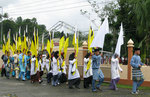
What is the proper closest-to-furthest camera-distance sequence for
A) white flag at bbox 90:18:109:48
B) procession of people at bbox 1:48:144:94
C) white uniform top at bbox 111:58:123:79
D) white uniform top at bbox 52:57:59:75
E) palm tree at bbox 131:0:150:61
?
procession of people at bbox 1:48:144:94
white flag at bbox 90:18:109:48
white uniform top at bbox 111:58:123:79
white uniform top at bbox 52:57:59:75
palm tree at bbox 131:0:150:61

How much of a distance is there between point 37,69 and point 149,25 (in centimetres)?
875

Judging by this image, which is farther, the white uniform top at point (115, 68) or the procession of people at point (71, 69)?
the white uniform top at point (115, 68)

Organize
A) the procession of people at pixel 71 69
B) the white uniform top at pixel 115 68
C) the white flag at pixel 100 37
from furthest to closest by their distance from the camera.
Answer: the white uniform top at pixel 115 68 < the white flag at pixel 100 37 < the procession of people at pixel 71 69

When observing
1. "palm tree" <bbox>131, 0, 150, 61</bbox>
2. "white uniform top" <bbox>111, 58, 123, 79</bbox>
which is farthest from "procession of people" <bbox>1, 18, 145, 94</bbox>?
"palm tree" <bbox>131, 0, 150, 61</bbox>

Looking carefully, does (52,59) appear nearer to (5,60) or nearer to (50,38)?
(50,38)

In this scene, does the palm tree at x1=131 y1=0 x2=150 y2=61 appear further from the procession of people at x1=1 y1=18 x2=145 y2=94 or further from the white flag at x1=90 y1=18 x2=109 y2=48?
the white flag at x1=90 y1=18 x2=109 y2=48

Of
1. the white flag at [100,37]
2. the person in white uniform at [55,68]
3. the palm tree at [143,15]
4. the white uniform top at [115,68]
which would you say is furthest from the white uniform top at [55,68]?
the palm tree at [143,15]

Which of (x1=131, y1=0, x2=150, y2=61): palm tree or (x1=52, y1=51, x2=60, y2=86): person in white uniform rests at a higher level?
(x1=131, y1=0, x2=150, y2=61): palm tree

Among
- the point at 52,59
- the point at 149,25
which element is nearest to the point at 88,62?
the point at 52,59

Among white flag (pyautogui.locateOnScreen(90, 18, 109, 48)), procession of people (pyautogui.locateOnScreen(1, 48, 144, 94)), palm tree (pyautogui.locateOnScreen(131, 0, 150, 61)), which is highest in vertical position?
palm tree (pyautogui.locateOnScreen(131, 0, 150, 61))

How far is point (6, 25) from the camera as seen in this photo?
56094mm

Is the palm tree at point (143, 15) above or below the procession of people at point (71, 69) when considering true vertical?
above

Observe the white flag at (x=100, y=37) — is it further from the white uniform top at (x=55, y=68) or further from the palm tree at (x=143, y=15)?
the palm tree at (x=143, y=15)

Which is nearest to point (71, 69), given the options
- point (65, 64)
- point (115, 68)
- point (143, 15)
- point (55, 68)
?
point (55, 68)
